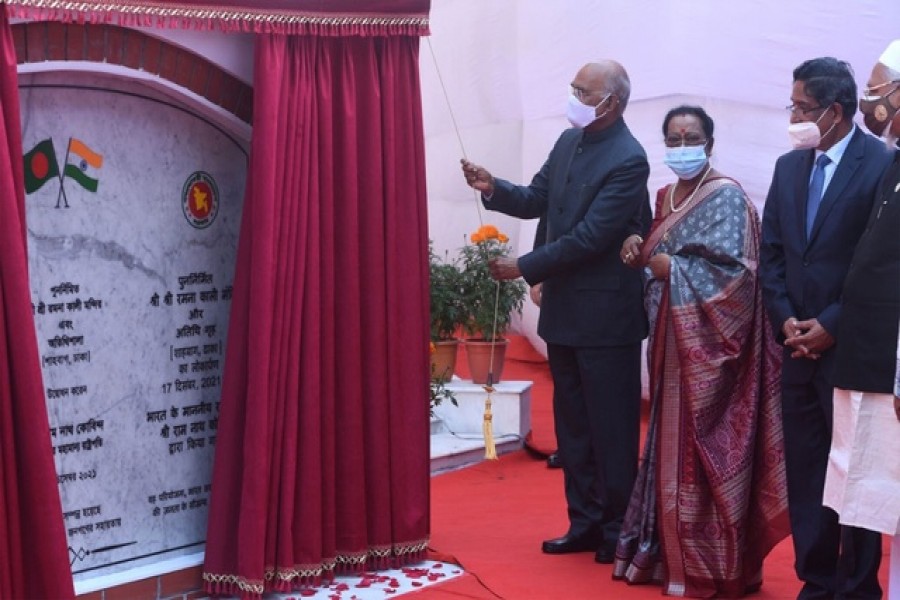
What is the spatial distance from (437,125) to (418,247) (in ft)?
19.3

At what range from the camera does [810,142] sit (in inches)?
159

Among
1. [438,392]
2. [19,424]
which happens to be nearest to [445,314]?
[438,392]

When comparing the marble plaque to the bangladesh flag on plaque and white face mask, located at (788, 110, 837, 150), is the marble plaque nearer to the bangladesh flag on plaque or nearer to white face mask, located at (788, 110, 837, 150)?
the bangladesh flag on plaque

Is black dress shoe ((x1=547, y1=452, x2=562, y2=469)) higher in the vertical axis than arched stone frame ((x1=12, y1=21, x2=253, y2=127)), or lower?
lower

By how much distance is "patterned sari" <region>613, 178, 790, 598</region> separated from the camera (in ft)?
14.5

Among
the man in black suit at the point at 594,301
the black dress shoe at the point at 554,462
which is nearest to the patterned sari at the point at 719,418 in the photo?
the man in black suit at the point at 594,301

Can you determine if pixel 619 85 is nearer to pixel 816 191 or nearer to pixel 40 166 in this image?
pixel 816 191

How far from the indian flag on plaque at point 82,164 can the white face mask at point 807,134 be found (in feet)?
6.90

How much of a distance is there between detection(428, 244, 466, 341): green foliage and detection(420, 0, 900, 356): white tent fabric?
0.74 meters

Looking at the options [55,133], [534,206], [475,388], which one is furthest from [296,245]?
[475,388]

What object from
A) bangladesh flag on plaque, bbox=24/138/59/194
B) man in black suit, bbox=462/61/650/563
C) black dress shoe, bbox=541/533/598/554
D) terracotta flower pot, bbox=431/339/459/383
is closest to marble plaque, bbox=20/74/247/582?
bangladesh flag on plaque, bbox=24/138/59/194

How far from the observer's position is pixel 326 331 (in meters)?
4.46

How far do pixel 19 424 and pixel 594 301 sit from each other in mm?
2149

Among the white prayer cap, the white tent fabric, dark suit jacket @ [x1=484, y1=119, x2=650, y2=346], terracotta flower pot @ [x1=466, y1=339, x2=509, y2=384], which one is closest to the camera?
the white prayer cap
